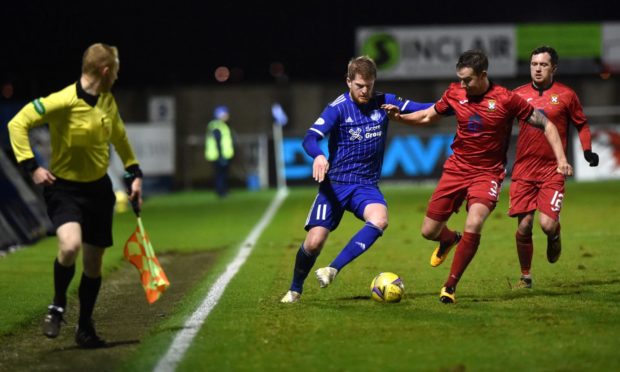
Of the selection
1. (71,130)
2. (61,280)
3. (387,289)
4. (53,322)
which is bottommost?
(387,289)

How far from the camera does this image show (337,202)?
10.1 m

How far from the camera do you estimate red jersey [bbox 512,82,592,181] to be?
10.9 m

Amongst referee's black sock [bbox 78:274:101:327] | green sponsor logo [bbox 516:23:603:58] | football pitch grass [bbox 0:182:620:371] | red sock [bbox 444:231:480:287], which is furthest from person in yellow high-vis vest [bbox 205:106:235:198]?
referee's black sock [bbox 78:274:101:327]

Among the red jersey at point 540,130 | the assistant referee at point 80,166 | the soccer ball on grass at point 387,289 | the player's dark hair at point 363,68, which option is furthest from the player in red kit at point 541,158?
the assistant referee at point 80,166

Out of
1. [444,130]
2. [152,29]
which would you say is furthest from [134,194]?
[152,29]

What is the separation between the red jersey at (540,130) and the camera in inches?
429

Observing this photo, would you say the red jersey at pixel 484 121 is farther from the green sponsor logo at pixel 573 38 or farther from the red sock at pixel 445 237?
the green sponsor logo at pixel 573 38

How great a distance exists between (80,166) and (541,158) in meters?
4.47

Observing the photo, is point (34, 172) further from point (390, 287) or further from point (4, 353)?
point (390, 287)

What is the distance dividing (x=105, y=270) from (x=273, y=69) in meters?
30.2

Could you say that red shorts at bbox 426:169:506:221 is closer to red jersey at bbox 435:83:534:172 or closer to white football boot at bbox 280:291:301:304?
red jersey at bbox 435:83:534:172

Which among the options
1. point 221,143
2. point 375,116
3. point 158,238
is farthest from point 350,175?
point 221,143

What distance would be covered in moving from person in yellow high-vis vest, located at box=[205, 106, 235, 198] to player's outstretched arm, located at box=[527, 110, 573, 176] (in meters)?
18.6

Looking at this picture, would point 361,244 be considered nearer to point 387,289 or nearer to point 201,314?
point 387,289
